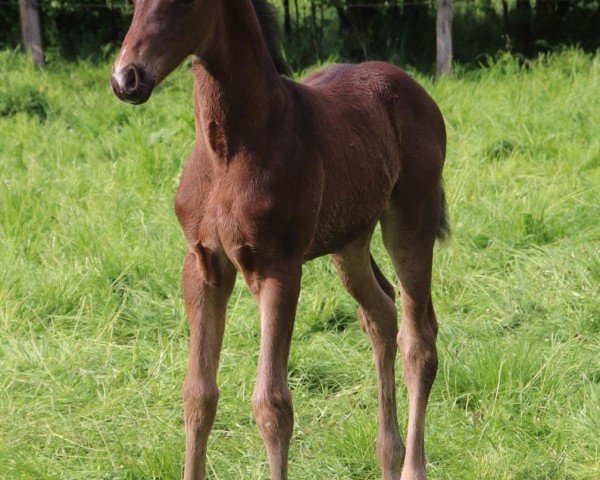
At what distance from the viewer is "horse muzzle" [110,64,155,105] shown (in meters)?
2.67

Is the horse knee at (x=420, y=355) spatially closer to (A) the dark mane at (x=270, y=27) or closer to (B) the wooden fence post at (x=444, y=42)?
(A) the dark mane at (x=270, y=27)

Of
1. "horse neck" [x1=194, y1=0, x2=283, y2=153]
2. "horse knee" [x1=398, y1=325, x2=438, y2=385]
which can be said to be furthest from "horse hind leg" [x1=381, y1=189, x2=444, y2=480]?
"horse neck" [x1=194, y1=0, x2=283, y2=153]

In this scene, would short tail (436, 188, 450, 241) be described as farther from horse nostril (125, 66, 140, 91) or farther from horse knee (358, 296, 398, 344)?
horse nostril (125, 66, 140, 91)

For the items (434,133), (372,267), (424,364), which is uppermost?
(434,133)

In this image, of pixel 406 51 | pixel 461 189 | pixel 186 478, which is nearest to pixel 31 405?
pixel 186 478

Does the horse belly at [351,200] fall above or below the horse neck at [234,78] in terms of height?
below

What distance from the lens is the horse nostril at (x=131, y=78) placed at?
2.68m

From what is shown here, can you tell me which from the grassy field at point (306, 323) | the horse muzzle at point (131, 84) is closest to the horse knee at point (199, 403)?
the grassy field at point (306, 323)

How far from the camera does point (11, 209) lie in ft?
19.7

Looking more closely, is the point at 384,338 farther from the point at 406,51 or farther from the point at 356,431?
the point at 406,51

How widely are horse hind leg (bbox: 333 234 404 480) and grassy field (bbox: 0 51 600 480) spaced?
0.38 ft

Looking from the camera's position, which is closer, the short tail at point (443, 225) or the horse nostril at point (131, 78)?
the horse nostril at point (131, 78)

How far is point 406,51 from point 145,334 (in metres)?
6.40

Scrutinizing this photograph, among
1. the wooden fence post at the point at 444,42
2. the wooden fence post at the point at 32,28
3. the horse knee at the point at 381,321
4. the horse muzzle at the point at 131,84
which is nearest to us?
the horse muzzle at the point at 131,84
